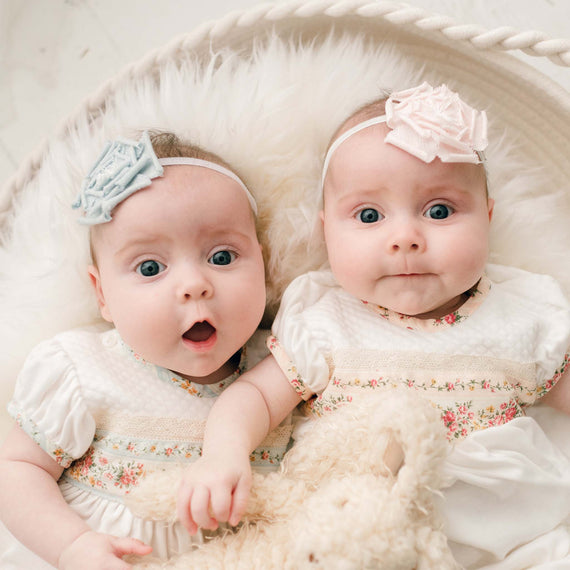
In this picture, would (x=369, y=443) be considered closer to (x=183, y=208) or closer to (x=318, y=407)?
(x=318, y=407)

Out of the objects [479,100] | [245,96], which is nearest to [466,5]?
[479,100]

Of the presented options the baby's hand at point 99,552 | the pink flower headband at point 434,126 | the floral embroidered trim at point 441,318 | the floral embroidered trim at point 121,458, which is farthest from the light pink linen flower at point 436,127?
the baby's hand at point 99,552

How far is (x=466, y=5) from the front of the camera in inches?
74.4

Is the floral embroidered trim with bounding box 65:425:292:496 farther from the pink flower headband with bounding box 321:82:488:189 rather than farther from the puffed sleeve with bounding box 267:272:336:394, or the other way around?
the pink flower headband with bounding box 321:82:488:189

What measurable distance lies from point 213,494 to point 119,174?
0.56 m

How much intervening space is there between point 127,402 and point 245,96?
0.65 m

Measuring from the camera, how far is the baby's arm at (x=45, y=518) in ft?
3.40

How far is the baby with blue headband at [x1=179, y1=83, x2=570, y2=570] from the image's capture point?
1.09 meters

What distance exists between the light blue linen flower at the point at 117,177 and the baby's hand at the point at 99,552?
523 mm

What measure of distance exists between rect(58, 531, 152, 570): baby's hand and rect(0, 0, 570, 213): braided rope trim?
752 millimetres

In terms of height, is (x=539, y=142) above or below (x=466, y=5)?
below

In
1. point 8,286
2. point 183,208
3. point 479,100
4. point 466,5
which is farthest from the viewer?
point 466,5

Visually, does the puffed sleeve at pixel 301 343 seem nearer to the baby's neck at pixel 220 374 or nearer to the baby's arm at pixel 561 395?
the baby's neck at pixel 220 374

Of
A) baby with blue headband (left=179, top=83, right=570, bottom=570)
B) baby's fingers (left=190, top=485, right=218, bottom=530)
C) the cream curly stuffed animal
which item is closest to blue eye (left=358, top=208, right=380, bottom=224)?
baby with blue headband (left=179, top=83, right=570, bottom=570)
